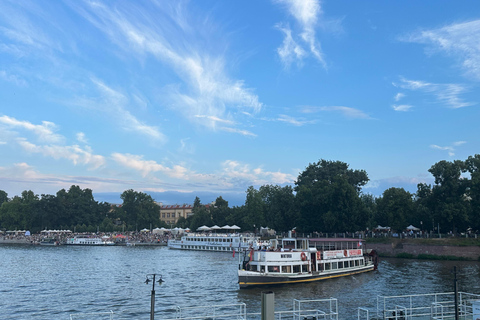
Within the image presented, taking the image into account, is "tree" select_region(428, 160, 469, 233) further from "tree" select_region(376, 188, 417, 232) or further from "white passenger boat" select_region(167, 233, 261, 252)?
"white passenger boat" select_region(167, 233, 261, 252)

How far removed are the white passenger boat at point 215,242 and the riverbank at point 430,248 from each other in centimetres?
3992

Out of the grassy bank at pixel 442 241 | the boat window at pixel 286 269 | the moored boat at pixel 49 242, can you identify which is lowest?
the moored boat at pixel 49 242

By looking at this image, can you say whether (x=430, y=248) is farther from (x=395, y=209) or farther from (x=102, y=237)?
(x=102, y=237)

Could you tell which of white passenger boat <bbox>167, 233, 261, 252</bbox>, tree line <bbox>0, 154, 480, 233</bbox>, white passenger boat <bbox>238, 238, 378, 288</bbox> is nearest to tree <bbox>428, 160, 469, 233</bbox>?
tree line <bbox>0, 154, 480, 233</bbox>

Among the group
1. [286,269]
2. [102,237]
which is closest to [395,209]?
[286,269]

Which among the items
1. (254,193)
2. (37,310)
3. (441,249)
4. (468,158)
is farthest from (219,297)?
(254,193)

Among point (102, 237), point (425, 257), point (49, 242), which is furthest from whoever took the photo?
point (49, 242)

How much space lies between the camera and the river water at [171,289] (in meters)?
40.8

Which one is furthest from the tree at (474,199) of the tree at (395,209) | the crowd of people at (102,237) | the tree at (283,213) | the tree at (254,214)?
the crowd of people at (102,237)

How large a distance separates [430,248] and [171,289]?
61001mm

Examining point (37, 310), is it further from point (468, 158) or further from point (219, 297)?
point (468, 158)

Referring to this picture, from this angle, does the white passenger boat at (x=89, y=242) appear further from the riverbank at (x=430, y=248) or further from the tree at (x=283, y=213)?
the riverbank at (x=430, y=248)

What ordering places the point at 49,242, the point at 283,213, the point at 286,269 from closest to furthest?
the point at 286,269, the point at 283,213, the point at 49,242

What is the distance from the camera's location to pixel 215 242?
130750mm
